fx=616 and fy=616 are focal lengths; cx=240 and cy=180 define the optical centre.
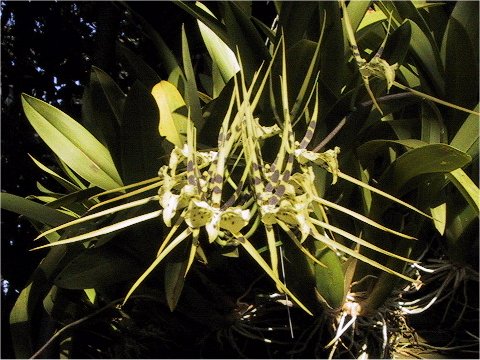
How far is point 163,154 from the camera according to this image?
55cm

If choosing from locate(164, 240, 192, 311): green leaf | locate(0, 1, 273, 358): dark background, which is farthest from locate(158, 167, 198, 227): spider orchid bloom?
locate(0, 1, 273, 358): dark background

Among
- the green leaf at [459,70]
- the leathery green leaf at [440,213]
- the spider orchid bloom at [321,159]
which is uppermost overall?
the green leaf at [459,70]

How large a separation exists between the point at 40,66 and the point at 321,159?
2.64ft

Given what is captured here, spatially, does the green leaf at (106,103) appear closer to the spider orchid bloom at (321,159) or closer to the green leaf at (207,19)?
the green leaf at (207,19)

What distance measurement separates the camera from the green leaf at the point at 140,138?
1.74 ft

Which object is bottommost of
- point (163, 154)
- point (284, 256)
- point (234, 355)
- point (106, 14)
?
point (234, 355)

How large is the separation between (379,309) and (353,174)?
126mm

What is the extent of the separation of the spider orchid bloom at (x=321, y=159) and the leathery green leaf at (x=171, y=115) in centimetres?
16

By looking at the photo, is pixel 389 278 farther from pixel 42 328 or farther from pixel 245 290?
pixel 42 328

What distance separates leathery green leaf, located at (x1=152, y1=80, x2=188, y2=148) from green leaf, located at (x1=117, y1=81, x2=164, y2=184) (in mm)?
21

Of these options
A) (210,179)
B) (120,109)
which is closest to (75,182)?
(120,109)

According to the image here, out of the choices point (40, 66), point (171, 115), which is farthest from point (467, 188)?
point (40, 66)

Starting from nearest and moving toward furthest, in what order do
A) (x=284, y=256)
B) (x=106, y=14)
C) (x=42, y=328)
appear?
1. (x=284, y=256)
2. (x=42, y=328)
3. (x=106, y=14)

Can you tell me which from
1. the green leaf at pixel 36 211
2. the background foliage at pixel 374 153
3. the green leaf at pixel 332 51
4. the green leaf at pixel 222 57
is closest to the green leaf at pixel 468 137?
the background foliage at pixel 374 153
